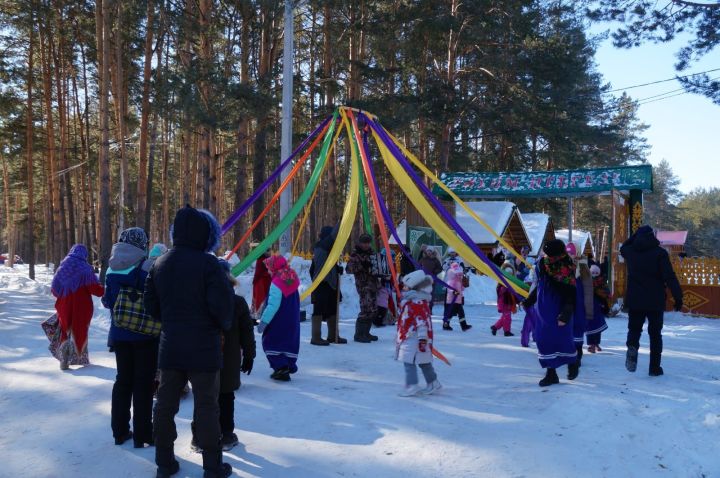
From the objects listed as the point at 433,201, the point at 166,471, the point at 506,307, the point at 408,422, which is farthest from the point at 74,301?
the point at 506,307

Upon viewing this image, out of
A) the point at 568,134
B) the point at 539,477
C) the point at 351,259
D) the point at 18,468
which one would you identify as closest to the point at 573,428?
the point at 539,477

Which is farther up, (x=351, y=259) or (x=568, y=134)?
(x=568, y=134)

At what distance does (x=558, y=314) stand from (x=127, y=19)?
18.5 meters

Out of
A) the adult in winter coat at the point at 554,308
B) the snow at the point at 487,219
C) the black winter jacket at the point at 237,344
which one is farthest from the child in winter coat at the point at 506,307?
the snow at the point at 487,219

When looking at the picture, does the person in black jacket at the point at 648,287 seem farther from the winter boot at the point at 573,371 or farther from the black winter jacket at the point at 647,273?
the winter boot at the point at 573,371

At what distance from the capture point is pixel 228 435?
433 centimetres

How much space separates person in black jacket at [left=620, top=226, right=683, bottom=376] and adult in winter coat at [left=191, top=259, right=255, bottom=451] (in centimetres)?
446

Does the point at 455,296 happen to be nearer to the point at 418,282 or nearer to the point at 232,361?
the point at 418,282

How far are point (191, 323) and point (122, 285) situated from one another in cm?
110

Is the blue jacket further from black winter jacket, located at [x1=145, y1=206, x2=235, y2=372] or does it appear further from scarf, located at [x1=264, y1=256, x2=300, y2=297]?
scarf, located at [x1=264, y1=256, x2=300, y2=297]

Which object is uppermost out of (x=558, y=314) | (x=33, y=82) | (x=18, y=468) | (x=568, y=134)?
(x=33, y=82)

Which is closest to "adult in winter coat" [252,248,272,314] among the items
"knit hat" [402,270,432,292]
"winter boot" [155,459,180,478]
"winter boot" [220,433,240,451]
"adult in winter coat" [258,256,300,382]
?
"adult in winter coat" [258,256,300,382]

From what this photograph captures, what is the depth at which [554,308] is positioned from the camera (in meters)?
6.10

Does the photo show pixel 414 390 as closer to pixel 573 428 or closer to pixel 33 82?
pixel 573 428
